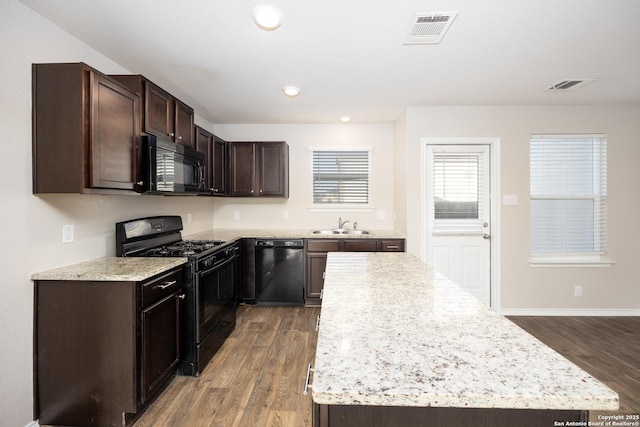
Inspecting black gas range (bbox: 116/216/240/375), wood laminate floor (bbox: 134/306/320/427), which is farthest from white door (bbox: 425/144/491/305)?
black gas range (bbox: 116/216/240/375)

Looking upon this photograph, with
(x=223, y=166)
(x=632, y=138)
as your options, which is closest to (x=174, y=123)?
(x=223, y=166)

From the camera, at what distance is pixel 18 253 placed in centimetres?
171

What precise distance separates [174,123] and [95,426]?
222cm

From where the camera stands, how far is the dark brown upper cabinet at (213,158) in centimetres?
335

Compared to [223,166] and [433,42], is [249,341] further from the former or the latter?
[433,42]

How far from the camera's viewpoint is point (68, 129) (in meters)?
1.74

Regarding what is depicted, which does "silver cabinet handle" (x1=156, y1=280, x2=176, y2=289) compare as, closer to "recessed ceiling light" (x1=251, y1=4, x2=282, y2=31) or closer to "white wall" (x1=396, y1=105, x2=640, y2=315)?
"recessed ceiling light" (x1=251, y1=4, x2=282, y2=31)

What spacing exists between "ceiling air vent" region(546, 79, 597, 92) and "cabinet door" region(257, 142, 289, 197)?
3.11m

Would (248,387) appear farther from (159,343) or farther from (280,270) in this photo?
(280,270)

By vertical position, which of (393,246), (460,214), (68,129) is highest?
(68,129)

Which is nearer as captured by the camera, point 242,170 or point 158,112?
point 158,112

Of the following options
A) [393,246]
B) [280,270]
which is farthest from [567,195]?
[280,270]

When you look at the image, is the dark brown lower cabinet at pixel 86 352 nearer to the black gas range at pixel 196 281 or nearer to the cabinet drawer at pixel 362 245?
the black gas range at pixel 196 281

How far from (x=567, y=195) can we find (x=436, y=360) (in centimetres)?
401
